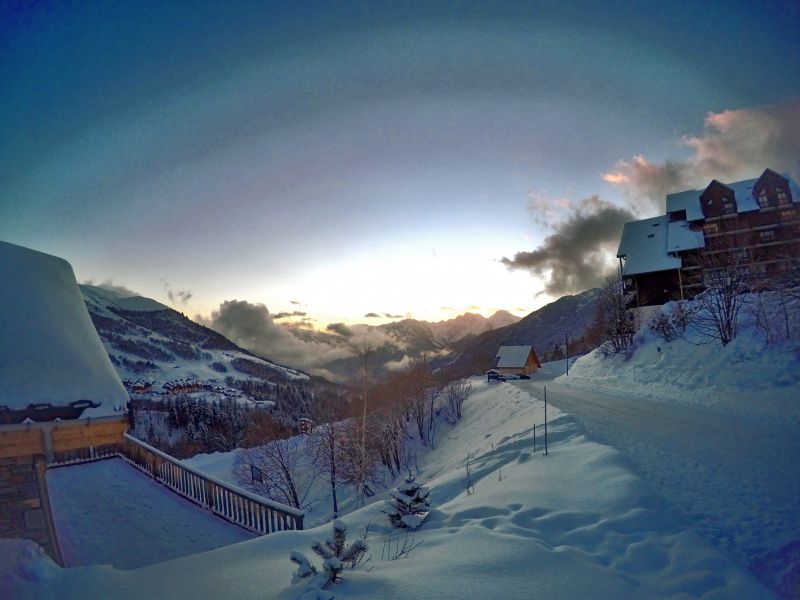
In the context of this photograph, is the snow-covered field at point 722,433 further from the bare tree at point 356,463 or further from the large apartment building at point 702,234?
the bare tree at point 356,463

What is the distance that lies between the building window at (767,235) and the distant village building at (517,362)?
91.7ft

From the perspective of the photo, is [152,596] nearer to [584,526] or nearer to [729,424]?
[584,526]

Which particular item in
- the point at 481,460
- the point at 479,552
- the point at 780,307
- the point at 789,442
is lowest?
the point at 481,460

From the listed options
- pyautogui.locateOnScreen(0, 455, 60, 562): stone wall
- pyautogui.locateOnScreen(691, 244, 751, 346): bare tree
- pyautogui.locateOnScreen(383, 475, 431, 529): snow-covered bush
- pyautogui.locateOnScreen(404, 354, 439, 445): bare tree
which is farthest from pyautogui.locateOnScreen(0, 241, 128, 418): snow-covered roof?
pyautogui.locateOnScreen(404, 354, 439, 445): bare tree

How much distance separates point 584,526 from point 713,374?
1687cm

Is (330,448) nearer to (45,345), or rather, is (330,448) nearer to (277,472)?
(277,472)

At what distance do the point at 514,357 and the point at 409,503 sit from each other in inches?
2078

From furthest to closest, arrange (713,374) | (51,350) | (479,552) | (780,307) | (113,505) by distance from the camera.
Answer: (780,307) → (713,374) → (113,505) → (51,350) → (479,552)

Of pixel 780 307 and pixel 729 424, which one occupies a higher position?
pixel 780 307

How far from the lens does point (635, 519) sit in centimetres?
614

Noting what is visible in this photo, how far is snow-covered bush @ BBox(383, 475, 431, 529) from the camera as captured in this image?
7312 millimetres

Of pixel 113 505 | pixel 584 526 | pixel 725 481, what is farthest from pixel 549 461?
pixel 113 505

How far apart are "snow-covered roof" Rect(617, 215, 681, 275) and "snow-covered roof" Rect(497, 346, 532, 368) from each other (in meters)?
20.1

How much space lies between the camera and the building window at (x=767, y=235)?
1347 inches
